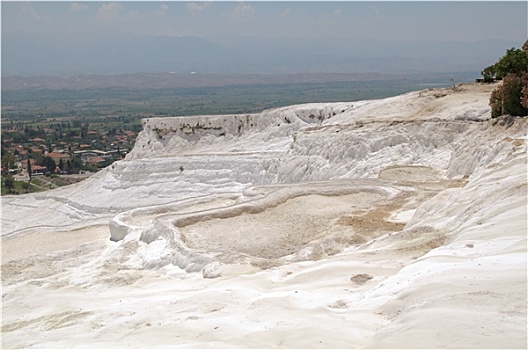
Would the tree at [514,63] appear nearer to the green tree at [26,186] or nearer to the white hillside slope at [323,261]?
the white hillside slope at [323,261]

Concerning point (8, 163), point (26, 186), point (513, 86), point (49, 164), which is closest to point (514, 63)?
point (513, 86)

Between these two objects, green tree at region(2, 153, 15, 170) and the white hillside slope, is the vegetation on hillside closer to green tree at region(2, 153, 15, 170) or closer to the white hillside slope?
the white hillside slope

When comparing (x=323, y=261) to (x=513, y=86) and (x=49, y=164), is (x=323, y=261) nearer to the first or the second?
(x=513, y=86)

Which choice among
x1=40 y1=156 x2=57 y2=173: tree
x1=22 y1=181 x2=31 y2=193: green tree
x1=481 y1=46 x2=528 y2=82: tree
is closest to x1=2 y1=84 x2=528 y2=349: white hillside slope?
x1=481 y1=46 x2=528 y2=82: tree

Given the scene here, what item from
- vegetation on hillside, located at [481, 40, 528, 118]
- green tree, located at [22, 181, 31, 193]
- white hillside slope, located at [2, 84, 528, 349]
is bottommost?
green tree, located at [22, 181, 31, 193]

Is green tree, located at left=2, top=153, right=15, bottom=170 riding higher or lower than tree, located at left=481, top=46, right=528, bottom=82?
lower

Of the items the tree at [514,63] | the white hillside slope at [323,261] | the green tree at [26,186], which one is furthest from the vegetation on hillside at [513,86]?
the green tree at [26,186]
